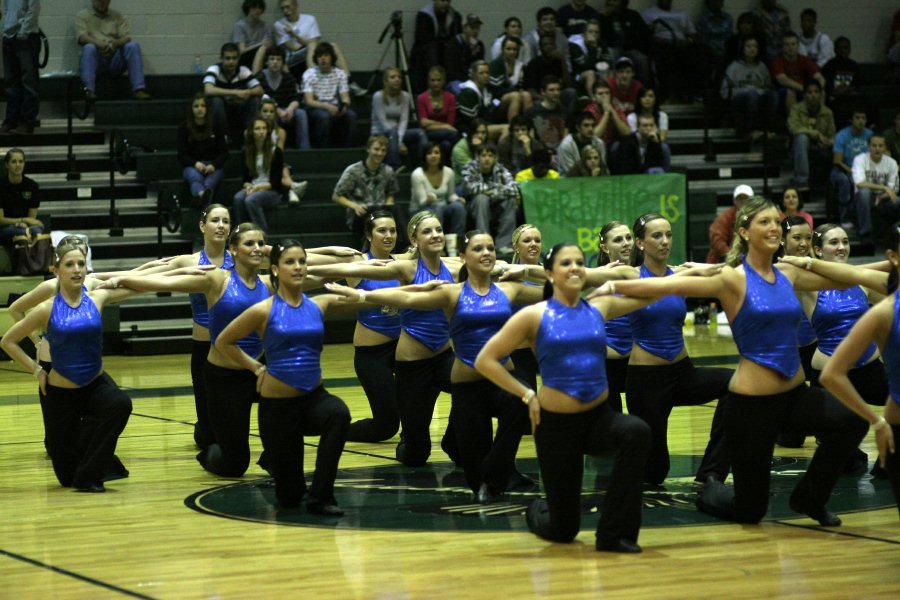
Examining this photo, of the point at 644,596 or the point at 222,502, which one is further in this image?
the point at 222,502

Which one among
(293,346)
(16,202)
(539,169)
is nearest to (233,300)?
(293,346)

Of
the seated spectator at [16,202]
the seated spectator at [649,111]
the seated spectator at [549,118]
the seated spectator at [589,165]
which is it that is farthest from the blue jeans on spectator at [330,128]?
the seated spectator at [16,202]

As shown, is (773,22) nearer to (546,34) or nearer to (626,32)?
(626,32)

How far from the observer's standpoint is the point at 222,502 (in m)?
6.78

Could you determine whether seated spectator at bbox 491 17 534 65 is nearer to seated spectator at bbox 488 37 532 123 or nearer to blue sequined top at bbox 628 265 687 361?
seated spectator at bbox 488 37 532 123

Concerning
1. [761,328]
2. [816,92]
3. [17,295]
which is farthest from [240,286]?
[816,92]

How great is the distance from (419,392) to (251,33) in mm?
8986

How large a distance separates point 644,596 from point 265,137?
9490 millimetres

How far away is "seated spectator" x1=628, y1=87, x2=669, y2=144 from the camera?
15.0 m

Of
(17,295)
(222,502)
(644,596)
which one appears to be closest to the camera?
(644,596)

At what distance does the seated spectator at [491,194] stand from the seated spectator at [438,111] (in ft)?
4.40

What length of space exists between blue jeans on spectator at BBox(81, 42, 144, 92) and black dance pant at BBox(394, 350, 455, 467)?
8725 mm

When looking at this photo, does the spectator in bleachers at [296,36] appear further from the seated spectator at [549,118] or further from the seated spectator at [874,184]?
the seated spectator at [874,184]

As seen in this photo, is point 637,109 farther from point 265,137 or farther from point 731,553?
point 731,553
